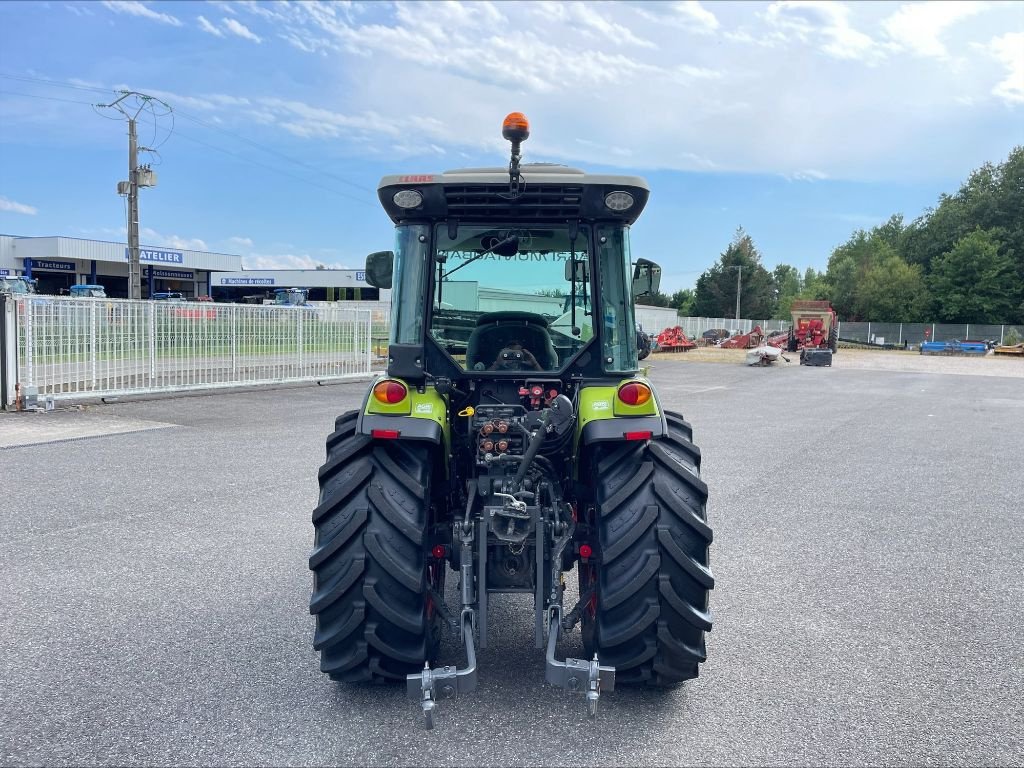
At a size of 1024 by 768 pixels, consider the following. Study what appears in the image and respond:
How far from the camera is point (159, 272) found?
2290 inches

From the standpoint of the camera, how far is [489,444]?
3379mm

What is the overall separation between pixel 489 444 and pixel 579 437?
1.48 ft

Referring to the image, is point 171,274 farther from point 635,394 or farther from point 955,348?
point 635,394

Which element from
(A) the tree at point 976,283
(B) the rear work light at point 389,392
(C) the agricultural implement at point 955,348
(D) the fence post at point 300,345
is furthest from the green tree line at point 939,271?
(B) the rear work light at point 389,392

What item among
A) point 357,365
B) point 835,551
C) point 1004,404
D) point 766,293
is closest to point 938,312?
point 766,293

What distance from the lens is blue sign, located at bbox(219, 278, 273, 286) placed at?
6500cm

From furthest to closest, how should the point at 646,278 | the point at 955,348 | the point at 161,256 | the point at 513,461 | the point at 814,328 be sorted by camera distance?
the point at 161,256 → the point at 955,348 → the point at 814,328 → the point at 646,278 → the point at 513,461

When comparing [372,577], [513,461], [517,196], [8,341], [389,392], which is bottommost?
[372,577]

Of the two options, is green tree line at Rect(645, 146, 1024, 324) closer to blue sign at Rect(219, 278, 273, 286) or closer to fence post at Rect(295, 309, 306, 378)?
blue sign at Rect(219, 278, 273, 286)

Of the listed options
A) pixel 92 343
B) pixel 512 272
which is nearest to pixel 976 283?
pixel 92 343

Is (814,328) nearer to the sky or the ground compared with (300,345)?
nearer to the sky

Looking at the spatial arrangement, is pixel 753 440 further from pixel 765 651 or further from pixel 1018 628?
pixel 765 651

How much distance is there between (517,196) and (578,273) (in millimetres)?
604

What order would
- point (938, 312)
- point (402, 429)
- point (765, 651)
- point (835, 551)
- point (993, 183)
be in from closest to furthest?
point (402, 429), point (765, 651), point (835, 551), point (938, 312), point (993, 183)
